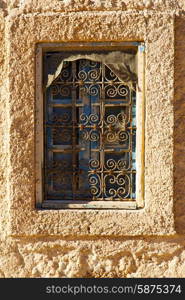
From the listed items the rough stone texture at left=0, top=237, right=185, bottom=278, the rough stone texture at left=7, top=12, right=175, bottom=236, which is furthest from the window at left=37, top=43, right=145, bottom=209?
the rough stone texture at left=0, top=237, right=185, bottom=278

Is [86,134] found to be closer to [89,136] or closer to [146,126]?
[89,136]

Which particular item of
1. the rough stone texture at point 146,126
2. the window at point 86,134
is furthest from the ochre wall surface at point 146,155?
the window at point 86,134

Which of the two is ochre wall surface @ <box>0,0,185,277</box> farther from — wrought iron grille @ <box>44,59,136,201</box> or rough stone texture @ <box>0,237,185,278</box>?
wrought iron grille @ <box>44,59,136,201</box>

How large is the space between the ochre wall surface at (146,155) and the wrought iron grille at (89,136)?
168 mm

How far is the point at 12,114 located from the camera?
309cm

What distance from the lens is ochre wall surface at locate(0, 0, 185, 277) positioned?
3006 mm

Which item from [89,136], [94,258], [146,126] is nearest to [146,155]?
[146,126]

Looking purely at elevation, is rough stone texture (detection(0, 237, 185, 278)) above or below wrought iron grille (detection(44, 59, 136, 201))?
below

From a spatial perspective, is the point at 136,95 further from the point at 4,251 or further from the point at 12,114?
the point at 4,251

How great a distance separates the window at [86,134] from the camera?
3.15m

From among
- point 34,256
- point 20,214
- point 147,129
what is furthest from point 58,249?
point 147,129

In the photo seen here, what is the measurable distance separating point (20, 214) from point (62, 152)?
605mm

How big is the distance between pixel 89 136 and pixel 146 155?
1.63 feet

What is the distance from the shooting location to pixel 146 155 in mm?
3055
